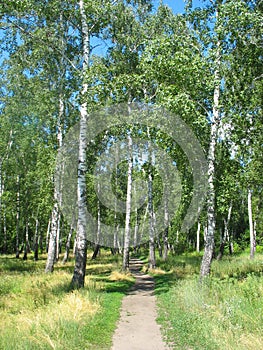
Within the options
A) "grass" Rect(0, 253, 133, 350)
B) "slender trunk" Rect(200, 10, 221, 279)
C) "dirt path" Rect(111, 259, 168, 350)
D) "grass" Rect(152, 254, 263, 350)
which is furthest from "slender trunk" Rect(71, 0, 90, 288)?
"slender trunk" Rect(200, 10, 221, 279)

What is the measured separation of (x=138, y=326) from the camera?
9.01 m

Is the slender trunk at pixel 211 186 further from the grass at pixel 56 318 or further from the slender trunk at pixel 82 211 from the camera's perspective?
the slender trunk at pixel 82 211

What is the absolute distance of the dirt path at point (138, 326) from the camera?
7.41m

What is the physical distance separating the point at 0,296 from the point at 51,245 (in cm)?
A: 705

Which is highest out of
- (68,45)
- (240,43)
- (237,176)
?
(68,45)

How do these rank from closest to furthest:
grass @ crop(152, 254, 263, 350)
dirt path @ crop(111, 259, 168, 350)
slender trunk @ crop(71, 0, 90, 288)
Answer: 1. grass @ crop(152, 254, 263, 350)
2. dirt path @ crop(111, 259, 168, 350)
3. slender trunk @ crop(71, 0, 90, 288)

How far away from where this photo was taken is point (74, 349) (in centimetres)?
665

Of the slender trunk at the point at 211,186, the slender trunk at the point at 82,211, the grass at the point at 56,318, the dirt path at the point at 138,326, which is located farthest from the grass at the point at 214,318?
the slender trunk at the point at 82,211

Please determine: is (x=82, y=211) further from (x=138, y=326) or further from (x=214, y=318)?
(x=214, y=318)

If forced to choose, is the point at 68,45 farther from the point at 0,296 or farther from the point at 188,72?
the point at 0,296

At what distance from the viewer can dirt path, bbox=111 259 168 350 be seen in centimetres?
741

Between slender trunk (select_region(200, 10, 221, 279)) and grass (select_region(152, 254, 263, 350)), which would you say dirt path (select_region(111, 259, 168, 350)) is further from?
slender trunk (select_region(200, 10, 221, 279))

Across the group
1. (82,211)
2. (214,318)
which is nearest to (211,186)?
(82,211)

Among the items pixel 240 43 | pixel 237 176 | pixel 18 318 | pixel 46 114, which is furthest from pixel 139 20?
pixel 18 318
